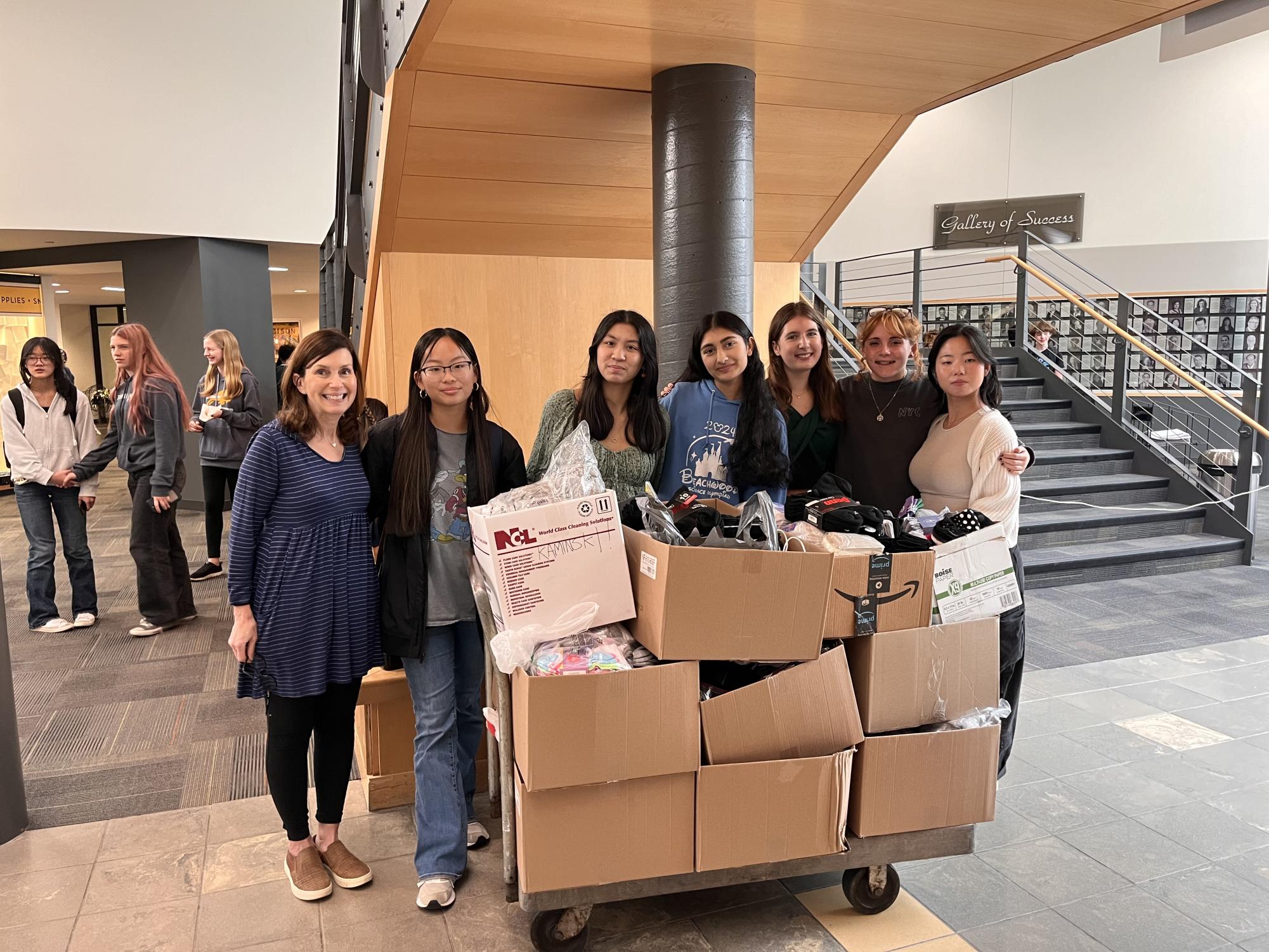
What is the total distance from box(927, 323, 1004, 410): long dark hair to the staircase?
128 inches

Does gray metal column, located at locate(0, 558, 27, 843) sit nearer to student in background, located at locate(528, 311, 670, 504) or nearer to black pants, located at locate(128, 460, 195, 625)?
student in background, located at locate(528, 311, 670, 504)

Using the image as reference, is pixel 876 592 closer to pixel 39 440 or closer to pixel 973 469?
pixel 973 469

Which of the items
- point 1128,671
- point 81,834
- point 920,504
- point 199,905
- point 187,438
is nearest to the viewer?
point 199,905

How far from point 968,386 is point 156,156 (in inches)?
304

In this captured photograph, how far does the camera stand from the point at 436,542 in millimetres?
2201

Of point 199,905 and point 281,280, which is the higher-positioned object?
point 281,280

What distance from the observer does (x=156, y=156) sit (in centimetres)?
772

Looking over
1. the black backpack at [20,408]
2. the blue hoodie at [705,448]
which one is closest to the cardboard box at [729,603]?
the blue hoodie at [705,448]

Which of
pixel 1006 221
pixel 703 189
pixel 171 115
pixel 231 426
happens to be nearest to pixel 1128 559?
pixel 703 189

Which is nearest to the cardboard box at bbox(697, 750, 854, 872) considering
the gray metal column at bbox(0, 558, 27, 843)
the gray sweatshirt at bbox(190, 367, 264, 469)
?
the gray metal column at bbox(0, 558, 27, 843)

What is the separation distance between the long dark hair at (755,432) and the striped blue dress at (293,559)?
3.25ft

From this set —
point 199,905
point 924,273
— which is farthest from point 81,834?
point 924,273

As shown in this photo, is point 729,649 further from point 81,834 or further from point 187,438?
point 187,438

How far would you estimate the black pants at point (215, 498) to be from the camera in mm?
5328
